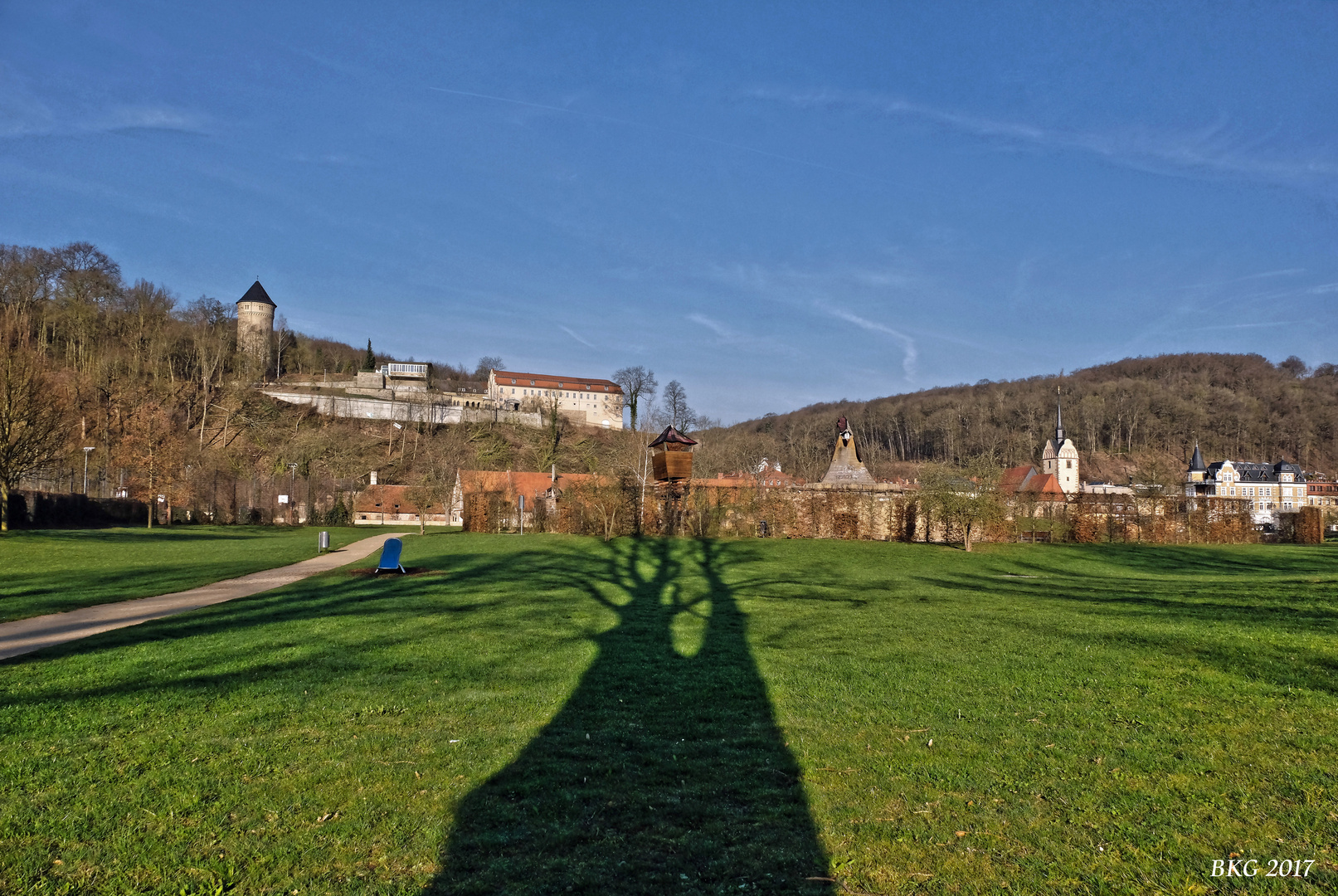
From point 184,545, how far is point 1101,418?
403 feet

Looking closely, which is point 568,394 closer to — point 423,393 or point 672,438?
point 423,393

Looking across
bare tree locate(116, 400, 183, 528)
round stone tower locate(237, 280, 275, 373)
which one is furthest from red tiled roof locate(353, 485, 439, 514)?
round stone tower locate(237, 280, 275, 373)

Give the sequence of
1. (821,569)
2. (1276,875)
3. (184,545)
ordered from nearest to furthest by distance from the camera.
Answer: (1276,875) → (821,569) → (184,545)

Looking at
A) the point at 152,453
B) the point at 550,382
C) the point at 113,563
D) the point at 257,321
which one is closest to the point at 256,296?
the point at 257,321

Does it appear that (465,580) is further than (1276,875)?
Yes

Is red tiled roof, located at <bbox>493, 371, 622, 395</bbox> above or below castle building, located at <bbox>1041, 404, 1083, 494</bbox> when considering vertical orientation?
above

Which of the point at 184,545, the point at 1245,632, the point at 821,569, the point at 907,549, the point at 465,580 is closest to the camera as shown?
the point at 1245,632

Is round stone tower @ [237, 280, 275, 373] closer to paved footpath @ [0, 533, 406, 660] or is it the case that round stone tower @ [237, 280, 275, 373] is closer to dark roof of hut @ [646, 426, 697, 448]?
dark roof of hut @ [646, 426, 697, 448]

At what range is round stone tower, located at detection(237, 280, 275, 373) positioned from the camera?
10850 cm

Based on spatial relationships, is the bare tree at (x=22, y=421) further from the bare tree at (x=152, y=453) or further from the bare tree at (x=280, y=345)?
the bare tree at (x=280, y=345)

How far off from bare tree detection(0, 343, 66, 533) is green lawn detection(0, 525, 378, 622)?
9.00ft

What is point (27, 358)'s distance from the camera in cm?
3388

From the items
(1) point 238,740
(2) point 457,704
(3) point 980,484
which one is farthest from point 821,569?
(1) point 238,740

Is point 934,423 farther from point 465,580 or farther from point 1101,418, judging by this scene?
point 465,580
